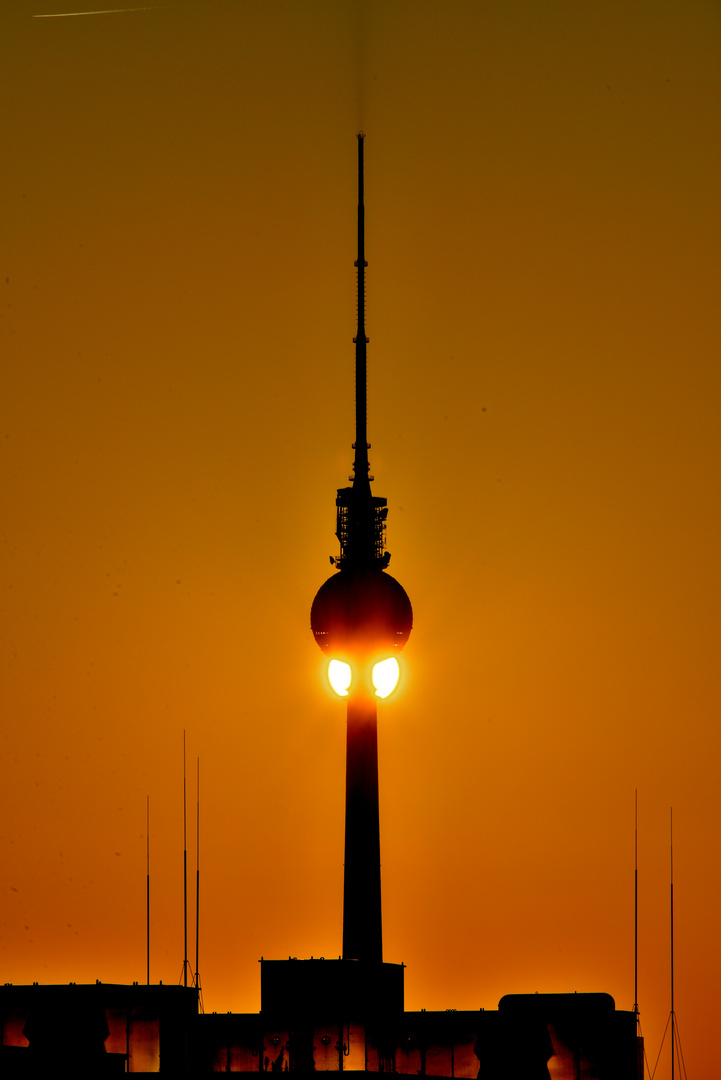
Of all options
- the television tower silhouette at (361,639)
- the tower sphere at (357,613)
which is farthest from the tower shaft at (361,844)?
the tower sphere at (357,613)

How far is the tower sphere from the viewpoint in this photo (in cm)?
14025

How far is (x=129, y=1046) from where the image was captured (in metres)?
103

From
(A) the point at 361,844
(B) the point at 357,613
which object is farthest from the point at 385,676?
(A) the point at 361,844

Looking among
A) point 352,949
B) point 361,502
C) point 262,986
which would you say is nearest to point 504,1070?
point 262,986

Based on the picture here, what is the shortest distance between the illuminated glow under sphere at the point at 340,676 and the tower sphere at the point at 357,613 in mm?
700

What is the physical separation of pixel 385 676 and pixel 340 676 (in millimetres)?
3304

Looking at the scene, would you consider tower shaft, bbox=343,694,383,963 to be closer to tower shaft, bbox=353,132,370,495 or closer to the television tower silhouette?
the television tower silhouette

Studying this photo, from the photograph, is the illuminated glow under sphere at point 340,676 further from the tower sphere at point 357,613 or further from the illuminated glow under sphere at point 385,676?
the illuminated glow under sphere at point 385,676

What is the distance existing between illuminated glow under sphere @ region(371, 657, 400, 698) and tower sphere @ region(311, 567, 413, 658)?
1244mm

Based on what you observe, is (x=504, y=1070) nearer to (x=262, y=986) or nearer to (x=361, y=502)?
(x=262, y=986)

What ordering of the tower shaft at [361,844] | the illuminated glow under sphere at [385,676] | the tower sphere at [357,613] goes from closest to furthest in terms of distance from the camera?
the tower shaft at [361,844], the tower sphere at [357,613], the illuminated glow under sphere at [385,676]

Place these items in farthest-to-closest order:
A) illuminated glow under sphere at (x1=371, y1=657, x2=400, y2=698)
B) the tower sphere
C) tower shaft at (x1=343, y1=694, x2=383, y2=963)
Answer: illuminated glow under sphere at (x1=371, y1=657, x2=400, y2=698) → the tower sphere → tower shaft at (x1=343, y1=694, x2=383, y2=963)

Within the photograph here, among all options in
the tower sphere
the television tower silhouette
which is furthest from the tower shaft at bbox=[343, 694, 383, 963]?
the tower sphere

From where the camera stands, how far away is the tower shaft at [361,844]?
136 m
